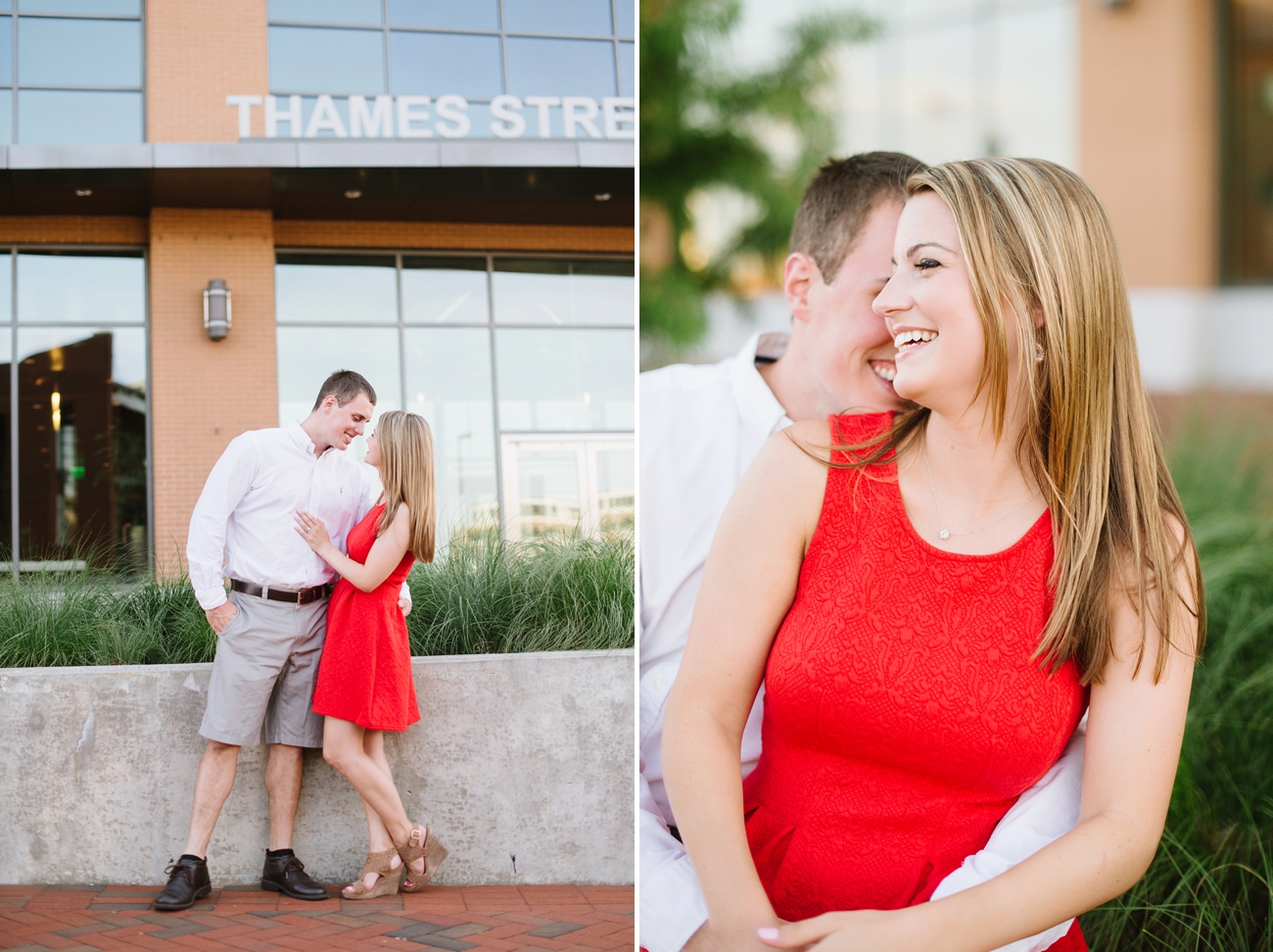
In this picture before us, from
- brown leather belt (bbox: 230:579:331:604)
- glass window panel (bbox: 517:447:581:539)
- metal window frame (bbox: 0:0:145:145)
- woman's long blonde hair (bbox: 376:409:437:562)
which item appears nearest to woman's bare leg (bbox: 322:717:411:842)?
brown leather belt (bbox: 230:579:331:604)

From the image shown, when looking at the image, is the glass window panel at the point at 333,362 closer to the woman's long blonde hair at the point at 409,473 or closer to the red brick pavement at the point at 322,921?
the woman's long blonde hair at the point at 409,473

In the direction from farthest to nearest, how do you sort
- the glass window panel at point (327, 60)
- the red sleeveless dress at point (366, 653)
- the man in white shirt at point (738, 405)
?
the glass window panel at point (327, 60)
the red sleeveless dress at point (366, 653)
the man in white shirt at point (738, 405)

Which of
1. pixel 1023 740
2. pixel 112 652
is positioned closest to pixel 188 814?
pixel 112 652

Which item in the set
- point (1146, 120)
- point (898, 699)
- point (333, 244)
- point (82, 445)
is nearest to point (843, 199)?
point (898, 699)

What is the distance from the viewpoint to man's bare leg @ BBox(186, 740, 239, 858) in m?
2.09

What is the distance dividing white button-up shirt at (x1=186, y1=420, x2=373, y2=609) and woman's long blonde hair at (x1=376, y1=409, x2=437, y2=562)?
13cm

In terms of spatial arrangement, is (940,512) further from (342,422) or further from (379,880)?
(379,880)

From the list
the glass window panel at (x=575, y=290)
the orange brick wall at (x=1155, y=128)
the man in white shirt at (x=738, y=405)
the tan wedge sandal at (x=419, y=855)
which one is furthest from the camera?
the orange brick wall at (x=1155, y=128)

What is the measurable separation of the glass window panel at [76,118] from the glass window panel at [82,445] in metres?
0.43

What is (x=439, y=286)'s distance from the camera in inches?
113

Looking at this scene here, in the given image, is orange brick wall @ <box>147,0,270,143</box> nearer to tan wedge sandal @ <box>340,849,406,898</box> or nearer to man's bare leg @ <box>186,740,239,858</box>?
man's bare leg @ <box>186,740,239,858</box>

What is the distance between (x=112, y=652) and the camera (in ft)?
7.01

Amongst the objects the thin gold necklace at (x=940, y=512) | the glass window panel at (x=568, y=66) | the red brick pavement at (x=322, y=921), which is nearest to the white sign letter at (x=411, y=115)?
the glass window panel at (x=568, y=66)

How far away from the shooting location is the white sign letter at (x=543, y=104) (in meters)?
2.65
